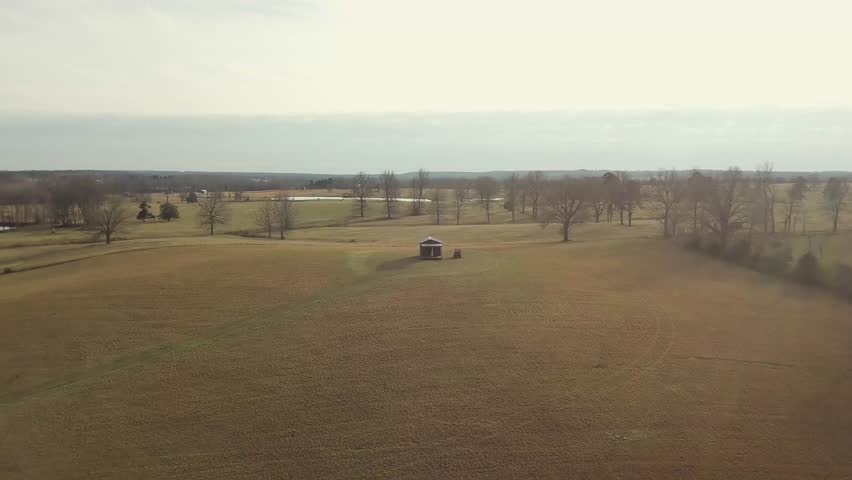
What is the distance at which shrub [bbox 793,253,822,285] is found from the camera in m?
41.3

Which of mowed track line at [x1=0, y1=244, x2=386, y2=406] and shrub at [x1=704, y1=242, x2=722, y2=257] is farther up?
shrub at [x1=704, y1=242, x2=722, y2=257]

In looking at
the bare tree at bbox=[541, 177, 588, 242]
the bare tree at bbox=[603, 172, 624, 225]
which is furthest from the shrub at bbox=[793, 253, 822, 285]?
the bare tree at bbox=[603, 172, 624, 225]

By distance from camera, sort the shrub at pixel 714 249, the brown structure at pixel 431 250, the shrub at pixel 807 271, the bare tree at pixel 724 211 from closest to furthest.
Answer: the shrub at pixel 807 271, the brown structure at pixel 431 250, the shrub at pixel 714 249, the bare tree at pixel 724 211

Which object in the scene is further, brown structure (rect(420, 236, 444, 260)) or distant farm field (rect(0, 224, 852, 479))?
brown structure (rect(420, 236, 444, 260))

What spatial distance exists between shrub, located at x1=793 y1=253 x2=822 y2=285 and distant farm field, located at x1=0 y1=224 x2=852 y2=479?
1.80 m

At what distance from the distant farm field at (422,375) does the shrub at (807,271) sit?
180cm

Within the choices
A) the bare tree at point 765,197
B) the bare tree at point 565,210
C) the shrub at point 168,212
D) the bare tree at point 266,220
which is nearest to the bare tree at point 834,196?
the bare tree at point 765,197

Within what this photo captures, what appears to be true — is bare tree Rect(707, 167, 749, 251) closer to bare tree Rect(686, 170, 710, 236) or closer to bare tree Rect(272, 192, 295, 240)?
bare tree Rect(686, 170, 710, 236)

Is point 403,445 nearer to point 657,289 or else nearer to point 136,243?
point 657,289

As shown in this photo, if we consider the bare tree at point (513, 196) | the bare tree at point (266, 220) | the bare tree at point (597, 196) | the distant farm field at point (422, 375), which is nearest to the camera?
the distant farm field at point (422, 375)

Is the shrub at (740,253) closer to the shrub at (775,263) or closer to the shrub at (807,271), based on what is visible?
the shrub at (775,263)

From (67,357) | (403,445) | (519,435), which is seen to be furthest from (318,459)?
(67,357)

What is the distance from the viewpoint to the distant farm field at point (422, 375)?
65.1 ft

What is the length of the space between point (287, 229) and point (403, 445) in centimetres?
6831
